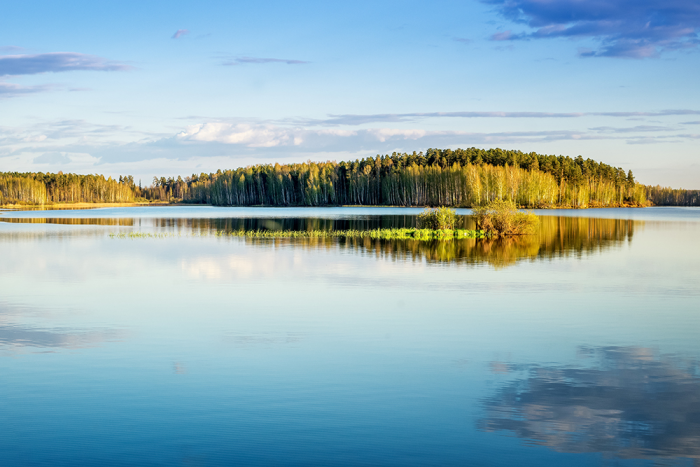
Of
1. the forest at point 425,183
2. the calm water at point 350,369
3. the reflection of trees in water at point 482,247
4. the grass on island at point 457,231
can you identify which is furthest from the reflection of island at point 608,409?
the forest at point 425,183

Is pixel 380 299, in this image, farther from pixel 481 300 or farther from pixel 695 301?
pixel 695 301

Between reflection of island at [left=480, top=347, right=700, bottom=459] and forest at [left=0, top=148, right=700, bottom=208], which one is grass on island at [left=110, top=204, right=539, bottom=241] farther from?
forest at [left=0, top=148, right=700, bottom=208]

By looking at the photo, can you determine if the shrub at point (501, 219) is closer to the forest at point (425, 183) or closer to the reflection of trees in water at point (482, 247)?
the reflection of trees in water at point (482, 247)

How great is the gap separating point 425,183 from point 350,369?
5251 inches

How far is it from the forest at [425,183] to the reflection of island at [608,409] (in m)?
110

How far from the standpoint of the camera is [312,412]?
348 inches

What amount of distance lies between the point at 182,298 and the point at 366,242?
21628 millimetres

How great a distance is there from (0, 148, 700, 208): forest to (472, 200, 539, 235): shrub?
73.5 m

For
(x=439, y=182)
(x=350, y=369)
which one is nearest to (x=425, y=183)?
(x=439, y=182)

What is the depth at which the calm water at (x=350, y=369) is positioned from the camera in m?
7.77

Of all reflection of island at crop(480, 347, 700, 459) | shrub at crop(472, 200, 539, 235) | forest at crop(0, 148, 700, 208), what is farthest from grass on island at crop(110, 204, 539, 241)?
forest at crop(0, 148, 700, 208)

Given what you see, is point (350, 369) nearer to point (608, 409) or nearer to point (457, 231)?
point (608, 409)

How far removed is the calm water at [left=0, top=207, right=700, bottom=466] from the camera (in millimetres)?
7770

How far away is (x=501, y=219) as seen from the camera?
148ft
